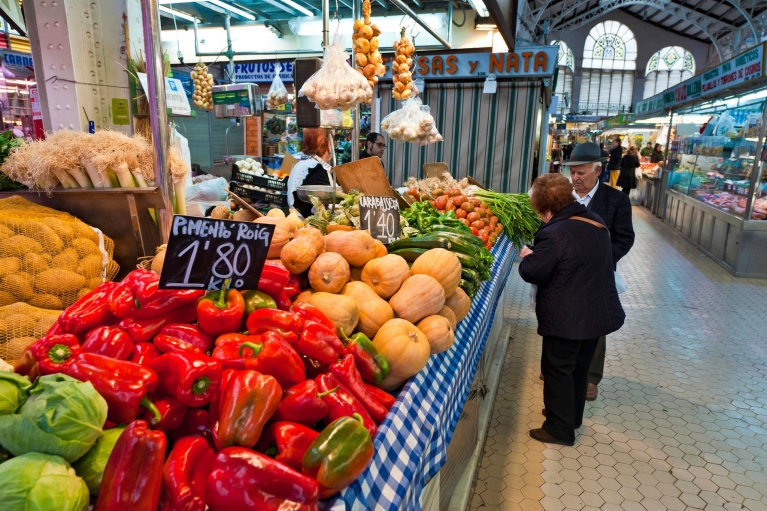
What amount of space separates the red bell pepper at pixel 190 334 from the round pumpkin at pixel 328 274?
53 cm

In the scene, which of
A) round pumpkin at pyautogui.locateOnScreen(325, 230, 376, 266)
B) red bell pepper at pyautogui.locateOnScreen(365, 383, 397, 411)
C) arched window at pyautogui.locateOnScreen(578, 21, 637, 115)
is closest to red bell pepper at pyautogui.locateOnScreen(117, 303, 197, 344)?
red bell pepper at pyautogui.locateOnScreen(365, 383, 397, 411)

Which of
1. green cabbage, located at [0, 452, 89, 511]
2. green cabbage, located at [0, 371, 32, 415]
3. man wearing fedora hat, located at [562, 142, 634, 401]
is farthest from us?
man wearing fedora hat, located at [562, 142, 634, 401]

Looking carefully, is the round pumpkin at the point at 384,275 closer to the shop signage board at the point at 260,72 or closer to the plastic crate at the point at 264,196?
the plastic crate at the point at 264,196

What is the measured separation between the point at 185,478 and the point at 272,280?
0.71 m

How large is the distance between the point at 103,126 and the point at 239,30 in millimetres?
6928

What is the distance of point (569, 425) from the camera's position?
3.29 meters

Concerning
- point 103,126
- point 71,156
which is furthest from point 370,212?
point 103,126

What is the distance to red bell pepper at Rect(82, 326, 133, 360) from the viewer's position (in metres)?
1.16

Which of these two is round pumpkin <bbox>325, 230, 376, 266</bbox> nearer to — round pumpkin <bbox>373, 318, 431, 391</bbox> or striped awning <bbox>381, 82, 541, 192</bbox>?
round pumpkin <bbox>373, 318, 431, 391</bbox>

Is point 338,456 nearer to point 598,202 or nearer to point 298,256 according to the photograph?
point 298,256

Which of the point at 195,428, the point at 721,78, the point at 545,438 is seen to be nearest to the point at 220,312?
the point at 195,428

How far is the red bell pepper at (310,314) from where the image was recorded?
140 cm

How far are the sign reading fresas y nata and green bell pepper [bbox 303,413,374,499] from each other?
22.5 feet

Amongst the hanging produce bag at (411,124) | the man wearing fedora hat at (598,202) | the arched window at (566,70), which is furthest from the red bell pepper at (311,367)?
the arched window at (566,70)
